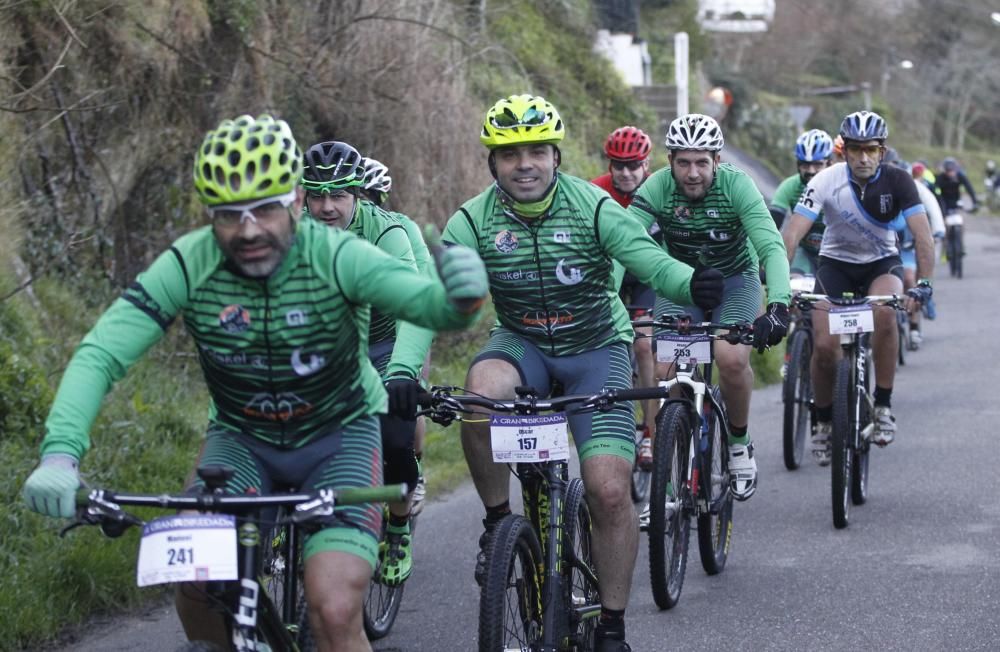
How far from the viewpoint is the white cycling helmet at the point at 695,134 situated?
8.20m

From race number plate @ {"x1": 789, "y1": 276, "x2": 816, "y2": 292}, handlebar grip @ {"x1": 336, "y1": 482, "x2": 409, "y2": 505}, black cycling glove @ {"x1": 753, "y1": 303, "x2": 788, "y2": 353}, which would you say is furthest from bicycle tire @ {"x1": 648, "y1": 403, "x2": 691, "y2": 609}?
race number plate @ {"x1": 789, "y1": 276, "x2": 816, "y2": 292}

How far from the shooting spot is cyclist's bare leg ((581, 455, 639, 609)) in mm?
5812

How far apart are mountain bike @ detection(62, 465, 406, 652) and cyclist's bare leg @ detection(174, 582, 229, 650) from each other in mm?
118

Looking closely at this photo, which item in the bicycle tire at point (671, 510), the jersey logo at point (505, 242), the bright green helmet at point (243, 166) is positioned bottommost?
the bicycle tire at point (671, 510)

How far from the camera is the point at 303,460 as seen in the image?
15.5 ft

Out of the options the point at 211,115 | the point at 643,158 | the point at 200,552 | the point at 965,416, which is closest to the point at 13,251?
the point at 211,115

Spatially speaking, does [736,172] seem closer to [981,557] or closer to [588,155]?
[981,557]

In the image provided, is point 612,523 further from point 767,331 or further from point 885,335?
point 885,335

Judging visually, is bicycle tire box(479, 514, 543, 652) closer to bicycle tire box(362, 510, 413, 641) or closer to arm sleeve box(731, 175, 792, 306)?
bicycle tire box(362, 510, 413, 641)

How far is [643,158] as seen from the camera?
10.3 m

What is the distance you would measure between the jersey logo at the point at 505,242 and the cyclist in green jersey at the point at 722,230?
6.45 feet

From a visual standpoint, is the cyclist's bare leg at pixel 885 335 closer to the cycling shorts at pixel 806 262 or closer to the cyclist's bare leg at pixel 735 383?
the cyclist's bare leg at pixel 735 383

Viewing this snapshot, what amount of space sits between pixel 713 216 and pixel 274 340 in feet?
14.6

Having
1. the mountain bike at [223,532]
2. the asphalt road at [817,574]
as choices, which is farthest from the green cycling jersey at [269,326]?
the asphalt road at [817,574]
